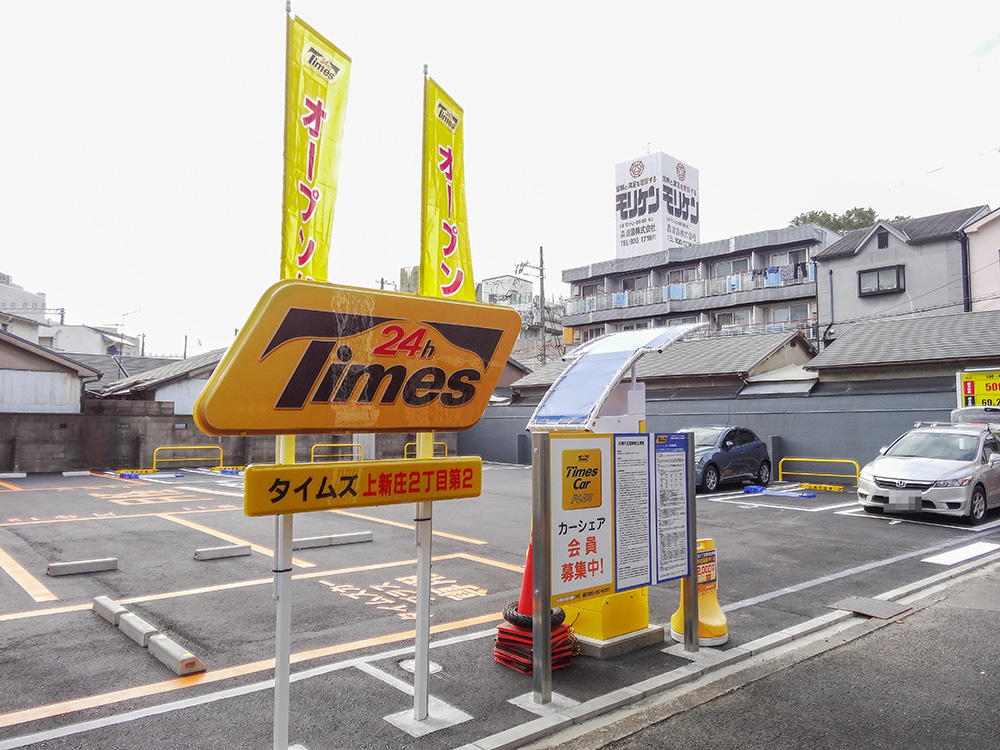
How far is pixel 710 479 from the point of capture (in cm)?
Answer: 1603

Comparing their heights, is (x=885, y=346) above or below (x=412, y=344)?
above

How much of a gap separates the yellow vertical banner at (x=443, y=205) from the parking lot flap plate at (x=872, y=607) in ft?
15.4

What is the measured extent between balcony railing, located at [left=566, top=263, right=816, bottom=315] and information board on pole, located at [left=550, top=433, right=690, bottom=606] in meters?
31.9

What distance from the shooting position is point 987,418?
14273 mm

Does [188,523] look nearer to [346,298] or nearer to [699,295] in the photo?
[346,298]

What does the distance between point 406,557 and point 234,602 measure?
Result: 8.44 ft

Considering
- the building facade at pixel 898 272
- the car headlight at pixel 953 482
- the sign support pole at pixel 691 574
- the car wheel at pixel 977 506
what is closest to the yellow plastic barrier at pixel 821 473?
the car wheel at pixel 977 506

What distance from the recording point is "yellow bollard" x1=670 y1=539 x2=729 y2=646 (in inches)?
207

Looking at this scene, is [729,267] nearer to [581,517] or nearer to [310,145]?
[581,517]

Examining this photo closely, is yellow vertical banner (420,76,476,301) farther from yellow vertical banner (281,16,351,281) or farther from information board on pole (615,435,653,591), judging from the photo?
information board on pole (615,435,653,591)

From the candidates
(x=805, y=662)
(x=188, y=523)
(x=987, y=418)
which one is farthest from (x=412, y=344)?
(x=987, y=418)

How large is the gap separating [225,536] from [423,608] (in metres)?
7.17

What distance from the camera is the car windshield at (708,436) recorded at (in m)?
16.7

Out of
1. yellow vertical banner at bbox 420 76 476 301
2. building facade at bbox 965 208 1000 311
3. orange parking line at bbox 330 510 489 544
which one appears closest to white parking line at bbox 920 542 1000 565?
orange parking line at bbox 330 510 489 544
